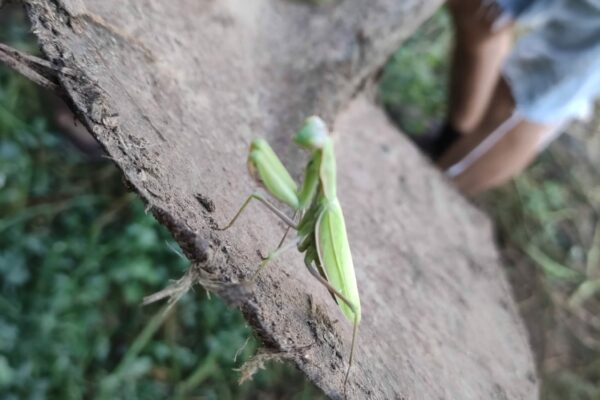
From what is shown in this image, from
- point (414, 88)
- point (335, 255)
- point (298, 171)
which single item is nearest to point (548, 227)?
point (414, 88)

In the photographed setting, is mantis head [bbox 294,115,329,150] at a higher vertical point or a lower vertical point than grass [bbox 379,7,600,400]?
higher

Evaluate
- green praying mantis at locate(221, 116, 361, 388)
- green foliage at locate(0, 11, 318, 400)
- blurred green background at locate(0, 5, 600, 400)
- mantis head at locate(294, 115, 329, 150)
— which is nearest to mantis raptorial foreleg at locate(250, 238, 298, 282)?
green praying mantis at locate(221, 116, 361, 388)

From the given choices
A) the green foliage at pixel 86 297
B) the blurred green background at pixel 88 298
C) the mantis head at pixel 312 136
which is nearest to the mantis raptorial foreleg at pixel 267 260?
the mantis head at pixel 312 136

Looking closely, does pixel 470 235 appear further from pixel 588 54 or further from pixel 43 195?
pixel 43 195

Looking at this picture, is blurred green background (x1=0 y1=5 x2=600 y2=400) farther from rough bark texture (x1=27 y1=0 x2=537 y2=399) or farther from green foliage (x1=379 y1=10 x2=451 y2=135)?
green foliage (x1=379 y1=10 x2=451 y2=135)

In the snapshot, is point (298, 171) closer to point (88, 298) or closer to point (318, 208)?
point (318, 208)

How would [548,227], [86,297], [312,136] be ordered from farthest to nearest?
[548,227], [86,297], [312,136]

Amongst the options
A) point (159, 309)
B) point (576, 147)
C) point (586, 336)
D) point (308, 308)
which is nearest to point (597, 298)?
point (586, 336)

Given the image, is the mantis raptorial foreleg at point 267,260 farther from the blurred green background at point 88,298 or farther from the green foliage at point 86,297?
the blurred green background at point 88,298
